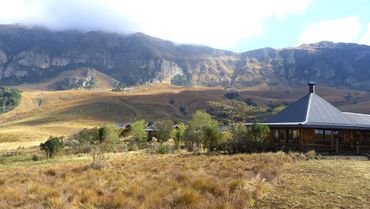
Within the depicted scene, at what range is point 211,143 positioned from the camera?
3444 centimetres

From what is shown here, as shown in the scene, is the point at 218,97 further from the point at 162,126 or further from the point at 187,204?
the point at 187,204

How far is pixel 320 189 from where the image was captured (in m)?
12.9

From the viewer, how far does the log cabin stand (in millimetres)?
30672

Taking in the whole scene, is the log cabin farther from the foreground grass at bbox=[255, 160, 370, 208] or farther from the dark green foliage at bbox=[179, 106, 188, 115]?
the dark green foliage at bbox=[179, 106, 188, 115]

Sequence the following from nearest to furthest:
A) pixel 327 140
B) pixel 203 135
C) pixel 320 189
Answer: pixel 320 189, pixel 327 140, pixel 203 135

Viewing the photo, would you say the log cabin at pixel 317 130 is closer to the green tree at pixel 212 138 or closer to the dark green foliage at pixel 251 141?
the dark green foliage at pixel 251 141

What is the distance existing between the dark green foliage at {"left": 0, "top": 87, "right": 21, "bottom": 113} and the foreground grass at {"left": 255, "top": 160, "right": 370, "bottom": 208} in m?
131

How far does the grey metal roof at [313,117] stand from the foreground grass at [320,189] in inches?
512

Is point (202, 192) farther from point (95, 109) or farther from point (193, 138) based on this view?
point (95, 109)

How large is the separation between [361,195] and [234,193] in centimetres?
395

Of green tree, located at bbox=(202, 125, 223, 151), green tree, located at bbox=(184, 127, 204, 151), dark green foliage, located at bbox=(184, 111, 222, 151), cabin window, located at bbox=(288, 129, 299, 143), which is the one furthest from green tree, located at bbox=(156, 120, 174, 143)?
cabin window, located at bbox=(288, 129, 299, 143)

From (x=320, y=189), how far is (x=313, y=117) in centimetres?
1968

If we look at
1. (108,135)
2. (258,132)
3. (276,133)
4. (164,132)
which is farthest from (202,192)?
(108,135)

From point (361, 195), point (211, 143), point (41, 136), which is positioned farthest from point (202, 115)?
point (361, 195)
